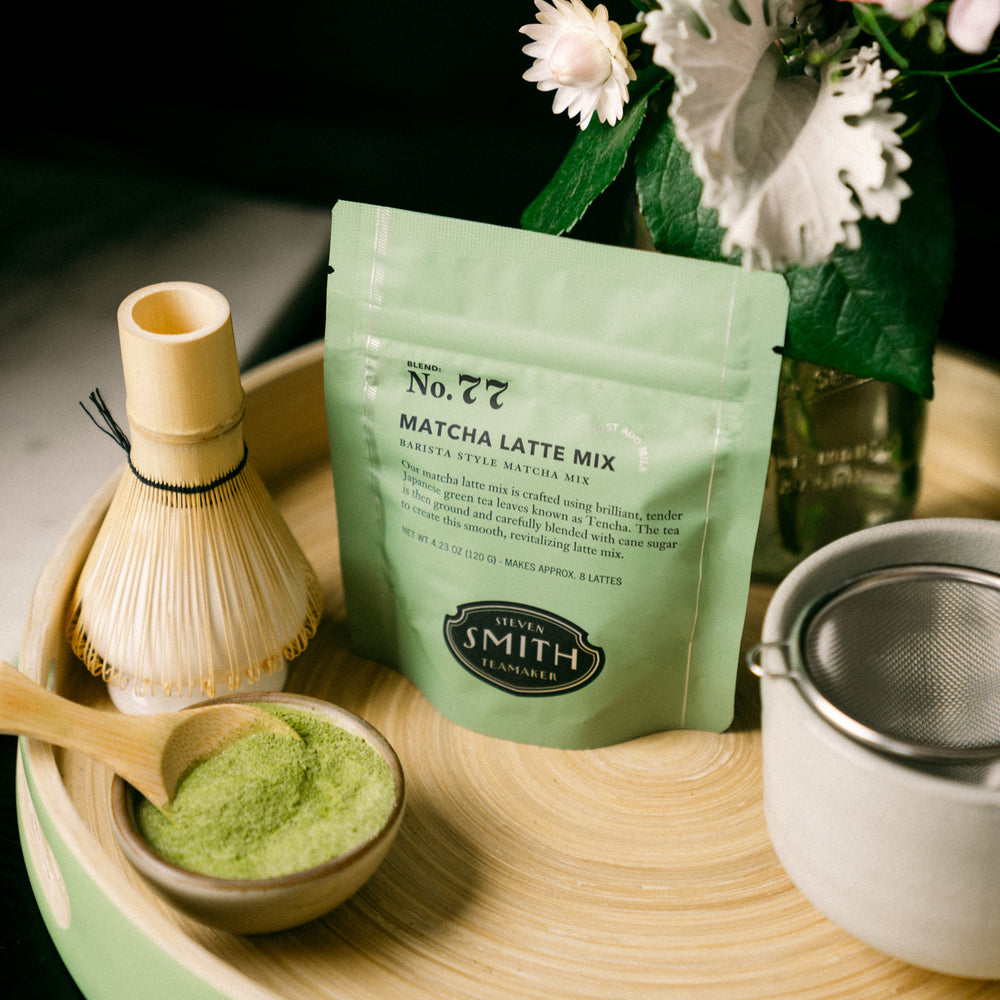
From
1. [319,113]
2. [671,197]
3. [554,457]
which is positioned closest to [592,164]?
[671,197]

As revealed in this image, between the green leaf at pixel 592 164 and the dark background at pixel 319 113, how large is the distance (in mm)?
477

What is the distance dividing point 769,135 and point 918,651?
0.27 metres

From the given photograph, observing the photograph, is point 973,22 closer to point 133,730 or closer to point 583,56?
point 583,56

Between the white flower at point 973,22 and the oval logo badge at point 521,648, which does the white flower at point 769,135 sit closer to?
the white flower at point 973,22

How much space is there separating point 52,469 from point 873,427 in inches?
23.0

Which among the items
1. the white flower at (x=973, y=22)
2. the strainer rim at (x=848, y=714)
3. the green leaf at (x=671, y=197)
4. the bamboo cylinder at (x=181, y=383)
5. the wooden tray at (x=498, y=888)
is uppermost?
the white flower at (x=973, y=22)

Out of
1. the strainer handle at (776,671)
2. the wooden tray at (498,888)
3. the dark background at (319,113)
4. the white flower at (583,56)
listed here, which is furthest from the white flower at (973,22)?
the dark background at (319,113)

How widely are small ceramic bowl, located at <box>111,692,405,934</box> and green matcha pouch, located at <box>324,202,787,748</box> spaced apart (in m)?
0.13

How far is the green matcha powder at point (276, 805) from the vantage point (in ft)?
1.72

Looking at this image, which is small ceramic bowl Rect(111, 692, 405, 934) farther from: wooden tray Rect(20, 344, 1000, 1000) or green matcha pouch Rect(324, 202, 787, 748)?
green matcha pouch Rect(324, 202, 787, 748)

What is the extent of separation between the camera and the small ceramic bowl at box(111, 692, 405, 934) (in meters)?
0.49

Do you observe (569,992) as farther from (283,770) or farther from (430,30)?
(430,30)

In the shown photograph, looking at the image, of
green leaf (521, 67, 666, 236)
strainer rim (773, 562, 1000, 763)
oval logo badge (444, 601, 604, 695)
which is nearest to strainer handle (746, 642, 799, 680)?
strainer rim (773, 562, 1000, 763)

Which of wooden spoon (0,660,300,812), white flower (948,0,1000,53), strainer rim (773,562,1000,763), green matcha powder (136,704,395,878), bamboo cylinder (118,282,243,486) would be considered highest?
white flower (948,0,1000,53)
